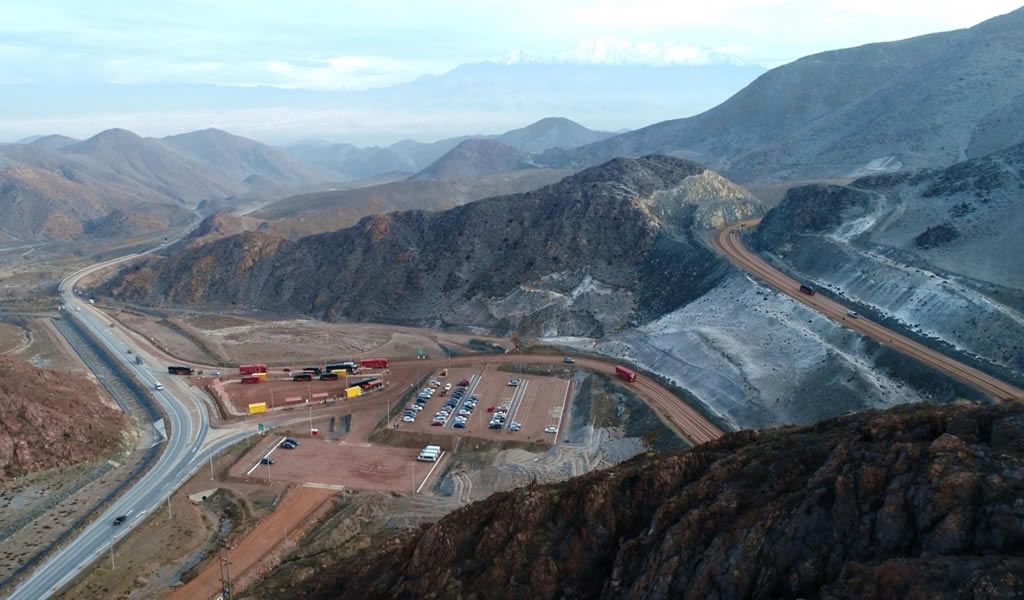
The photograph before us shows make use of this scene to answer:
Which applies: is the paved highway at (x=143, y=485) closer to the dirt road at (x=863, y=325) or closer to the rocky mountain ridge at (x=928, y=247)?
the dirt road at (x=863, y=325)

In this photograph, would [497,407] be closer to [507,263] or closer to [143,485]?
[143,485]

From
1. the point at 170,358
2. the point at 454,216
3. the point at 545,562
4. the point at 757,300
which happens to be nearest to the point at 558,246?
the point at 454,216

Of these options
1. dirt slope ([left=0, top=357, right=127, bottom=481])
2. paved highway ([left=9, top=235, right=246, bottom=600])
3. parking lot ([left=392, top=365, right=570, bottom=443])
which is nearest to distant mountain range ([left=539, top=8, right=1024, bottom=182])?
parking lot ([left=392, top=365, right=570, bottom=443])

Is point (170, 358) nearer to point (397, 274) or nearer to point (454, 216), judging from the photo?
point (397, 274)

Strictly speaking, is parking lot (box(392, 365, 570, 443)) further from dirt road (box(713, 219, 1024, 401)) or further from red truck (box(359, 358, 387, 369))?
dirt road (box(713, 219, 1024, 401))

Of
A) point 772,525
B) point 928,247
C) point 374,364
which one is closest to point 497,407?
point 374,364

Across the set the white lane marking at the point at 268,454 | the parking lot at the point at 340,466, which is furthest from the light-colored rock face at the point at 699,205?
the white lane marking at the point at 268,454
